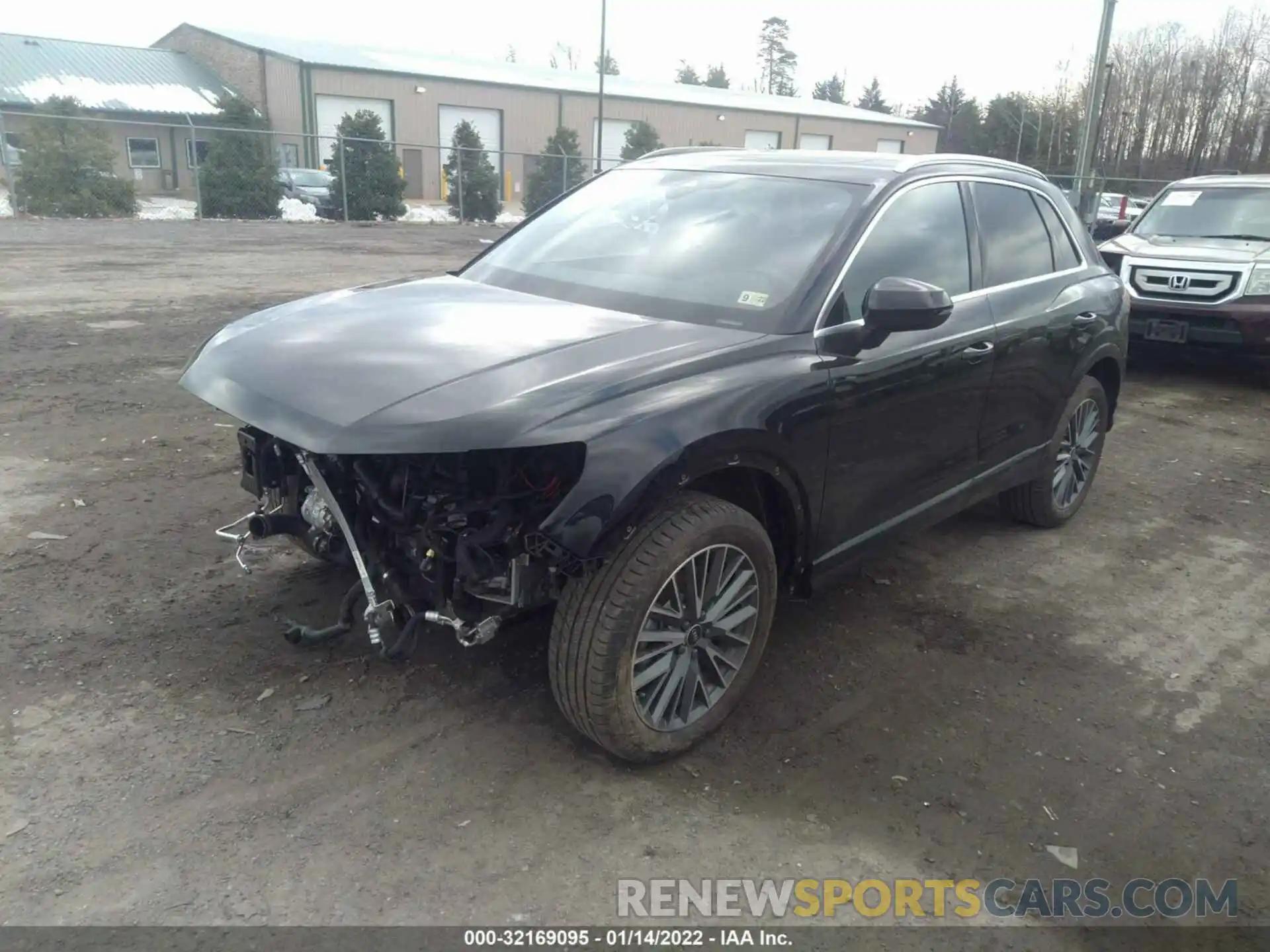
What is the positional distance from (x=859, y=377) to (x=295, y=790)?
7.64 ft

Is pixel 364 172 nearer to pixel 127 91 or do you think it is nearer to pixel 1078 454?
pixel 127 91

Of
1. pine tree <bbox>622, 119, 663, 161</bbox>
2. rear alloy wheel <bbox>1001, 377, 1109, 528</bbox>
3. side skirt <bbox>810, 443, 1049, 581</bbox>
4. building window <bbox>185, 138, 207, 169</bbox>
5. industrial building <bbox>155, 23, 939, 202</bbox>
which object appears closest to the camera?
side skirt <bbox>810, 443, 1049, 581</bbox>

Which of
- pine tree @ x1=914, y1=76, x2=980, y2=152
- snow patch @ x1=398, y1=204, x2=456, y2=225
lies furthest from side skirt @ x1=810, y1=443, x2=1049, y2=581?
pine tree @ x1=914, y1=76, x2=980, y2=152

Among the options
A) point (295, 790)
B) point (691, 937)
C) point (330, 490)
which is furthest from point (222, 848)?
point (691, 937)

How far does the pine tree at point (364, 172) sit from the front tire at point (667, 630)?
82.2 feet

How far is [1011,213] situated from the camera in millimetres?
4664

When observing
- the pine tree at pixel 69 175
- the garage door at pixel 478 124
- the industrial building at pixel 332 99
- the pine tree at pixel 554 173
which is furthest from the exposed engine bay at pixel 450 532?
the garage door at pixel 478 124

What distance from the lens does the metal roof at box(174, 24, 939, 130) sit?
133 ft

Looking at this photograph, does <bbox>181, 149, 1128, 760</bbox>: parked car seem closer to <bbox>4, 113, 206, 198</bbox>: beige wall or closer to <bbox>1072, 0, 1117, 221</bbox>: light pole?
<bbox>1072, 0, 1117, 221</bbox>: light pole

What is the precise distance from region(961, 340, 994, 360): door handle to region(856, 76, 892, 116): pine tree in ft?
315

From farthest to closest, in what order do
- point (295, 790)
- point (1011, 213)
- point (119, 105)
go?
point (119, 105)
point (1011, 213)
point (295, 790)

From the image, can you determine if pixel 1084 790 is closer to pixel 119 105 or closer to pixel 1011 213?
pixel 1011 213

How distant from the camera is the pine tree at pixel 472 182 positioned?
28828mm

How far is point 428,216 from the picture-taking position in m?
29.7
